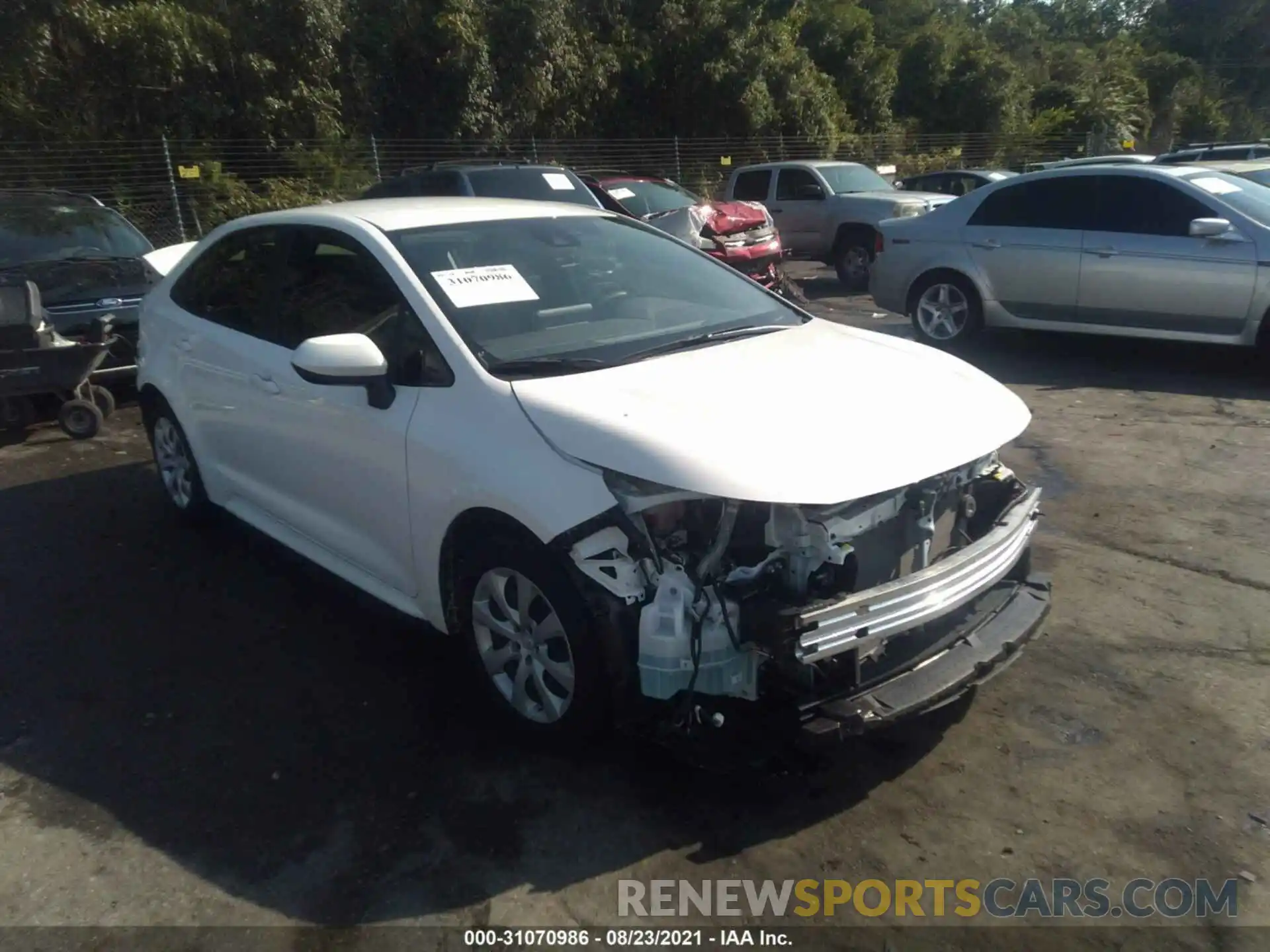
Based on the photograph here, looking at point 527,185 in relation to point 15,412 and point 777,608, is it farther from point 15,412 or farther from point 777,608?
point 777,608

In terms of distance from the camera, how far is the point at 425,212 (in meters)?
4.48

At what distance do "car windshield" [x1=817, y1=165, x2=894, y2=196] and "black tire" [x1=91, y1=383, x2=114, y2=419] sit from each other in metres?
10.5

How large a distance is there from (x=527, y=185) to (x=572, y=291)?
274 inches

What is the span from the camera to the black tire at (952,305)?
9.73 metres

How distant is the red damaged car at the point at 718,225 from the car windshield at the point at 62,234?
14.8 feet

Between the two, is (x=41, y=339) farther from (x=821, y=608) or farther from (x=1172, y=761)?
(x=1172, y=761)

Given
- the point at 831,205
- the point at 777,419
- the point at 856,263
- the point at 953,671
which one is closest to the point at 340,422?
the point at 777,419

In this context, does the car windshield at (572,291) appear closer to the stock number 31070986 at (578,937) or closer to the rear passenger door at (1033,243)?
the stock number 31070986 at (578,937)

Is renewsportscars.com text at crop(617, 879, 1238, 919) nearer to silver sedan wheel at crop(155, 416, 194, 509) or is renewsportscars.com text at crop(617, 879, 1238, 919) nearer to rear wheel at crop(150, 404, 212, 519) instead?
rear wheel at crop(150, 404, 212, 519)

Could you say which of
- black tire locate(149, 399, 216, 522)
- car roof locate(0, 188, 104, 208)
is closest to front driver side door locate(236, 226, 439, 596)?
black tire locate(149, 399, 216, 522)

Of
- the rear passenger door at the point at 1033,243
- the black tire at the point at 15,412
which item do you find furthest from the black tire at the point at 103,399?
the rear passenger door at the point at 1033,243

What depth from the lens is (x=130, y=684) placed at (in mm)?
4344

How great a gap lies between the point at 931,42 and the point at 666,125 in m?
13.1

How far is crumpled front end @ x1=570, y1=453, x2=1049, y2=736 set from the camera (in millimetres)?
3086
